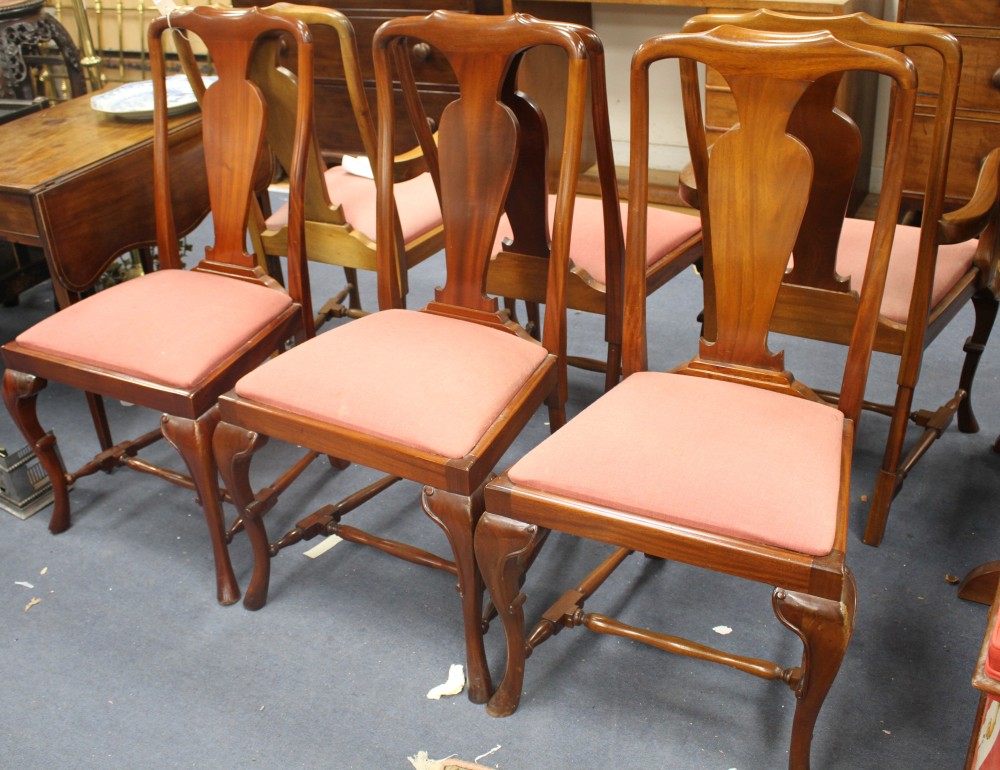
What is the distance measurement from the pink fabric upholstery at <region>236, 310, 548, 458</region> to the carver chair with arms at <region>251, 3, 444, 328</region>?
0.37m

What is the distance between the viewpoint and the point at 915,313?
1849mm

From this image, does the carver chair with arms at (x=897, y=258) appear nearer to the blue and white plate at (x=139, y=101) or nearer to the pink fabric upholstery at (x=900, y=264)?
the pink fabric upholstery at (x=900, y=264)

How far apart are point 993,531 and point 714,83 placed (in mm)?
1728

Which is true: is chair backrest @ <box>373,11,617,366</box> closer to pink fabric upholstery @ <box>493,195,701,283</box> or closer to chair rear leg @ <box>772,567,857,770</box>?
pink fabric upholstery @ <box>493,195,701,283</box>

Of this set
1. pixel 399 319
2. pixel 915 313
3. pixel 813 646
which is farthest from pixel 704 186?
pixel 813 646

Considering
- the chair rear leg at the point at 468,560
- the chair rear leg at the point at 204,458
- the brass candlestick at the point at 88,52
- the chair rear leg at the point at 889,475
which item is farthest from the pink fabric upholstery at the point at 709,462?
the brass candlestick at the point at 88,52

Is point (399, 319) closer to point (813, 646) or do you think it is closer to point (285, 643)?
point (285, 643)

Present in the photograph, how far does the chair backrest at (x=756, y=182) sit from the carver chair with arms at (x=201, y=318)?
748 mm

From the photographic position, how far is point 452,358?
1.77 metres

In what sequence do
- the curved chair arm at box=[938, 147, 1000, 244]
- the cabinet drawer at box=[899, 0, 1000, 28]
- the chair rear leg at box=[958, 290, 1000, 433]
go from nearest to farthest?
the curved chair arm at box=[938, 147, 1000, 244] < the chair rear leg at box=[958, 290, 1000, 433] < the cabinet drawer at box=[899, 0, 1000, 28]

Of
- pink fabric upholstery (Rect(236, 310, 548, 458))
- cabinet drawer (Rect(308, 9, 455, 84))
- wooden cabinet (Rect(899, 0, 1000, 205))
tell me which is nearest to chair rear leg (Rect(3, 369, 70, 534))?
pink fabric upholstery (Rect(236, 310, 548, 458))

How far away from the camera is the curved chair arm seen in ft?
6.05

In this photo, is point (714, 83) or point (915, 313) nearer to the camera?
point (915, 313)

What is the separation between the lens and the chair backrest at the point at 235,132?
6.63 feet
